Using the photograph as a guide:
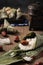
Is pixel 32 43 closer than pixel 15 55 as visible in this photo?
No

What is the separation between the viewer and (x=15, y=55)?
138 centimetres

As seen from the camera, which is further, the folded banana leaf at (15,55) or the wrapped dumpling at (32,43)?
the wrapped dumpling at (32,43)

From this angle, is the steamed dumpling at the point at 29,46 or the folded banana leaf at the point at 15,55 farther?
the steamed dumpling at the point at 29,46

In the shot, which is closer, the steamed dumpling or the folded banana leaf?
the folded banana leaf

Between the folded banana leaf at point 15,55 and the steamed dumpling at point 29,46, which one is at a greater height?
the steamed dumpling at point 29,46

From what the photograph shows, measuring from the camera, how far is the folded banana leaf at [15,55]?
1.31 metres

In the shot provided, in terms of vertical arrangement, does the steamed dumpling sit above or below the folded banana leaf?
above

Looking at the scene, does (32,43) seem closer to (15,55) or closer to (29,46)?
(29,46)

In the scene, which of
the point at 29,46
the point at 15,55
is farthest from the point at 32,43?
the point at 15,55

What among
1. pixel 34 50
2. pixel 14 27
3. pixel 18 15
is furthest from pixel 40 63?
pixel 18 15

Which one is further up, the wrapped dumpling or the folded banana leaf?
the wrapped dumpling

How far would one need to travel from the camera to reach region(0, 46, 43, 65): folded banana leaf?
1.31 m

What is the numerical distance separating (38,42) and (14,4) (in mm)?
1117

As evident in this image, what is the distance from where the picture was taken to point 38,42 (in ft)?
4.99
